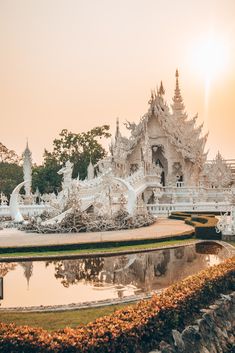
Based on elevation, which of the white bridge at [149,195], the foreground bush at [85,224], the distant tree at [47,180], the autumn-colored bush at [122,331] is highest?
the distant tree at [47,180]

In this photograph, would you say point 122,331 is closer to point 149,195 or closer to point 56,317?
point 56,317

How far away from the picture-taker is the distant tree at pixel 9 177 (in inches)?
2142

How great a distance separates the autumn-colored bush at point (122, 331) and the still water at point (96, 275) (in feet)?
7.69

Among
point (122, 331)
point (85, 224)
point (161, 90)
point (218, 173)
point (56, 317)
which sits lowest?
point (56, 317)

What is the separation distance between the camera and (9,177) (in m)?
56.2

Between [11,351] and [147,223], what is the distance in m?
19.1

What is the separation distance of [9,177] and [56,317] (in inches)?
1953

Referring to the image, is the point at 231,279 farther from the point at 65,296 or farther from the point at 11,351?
the point at 11,351

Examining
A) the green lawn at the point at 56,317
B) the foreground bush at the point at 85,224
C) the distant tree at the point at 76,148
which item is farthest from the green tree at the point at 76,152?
the green lawn at the point at 56,317

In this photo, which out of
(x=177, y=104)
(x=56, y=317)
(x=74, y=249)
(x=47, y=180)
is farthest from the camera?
(x=47, y=180)

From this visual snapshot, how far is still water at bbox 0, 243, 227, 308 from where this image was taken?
400 inches

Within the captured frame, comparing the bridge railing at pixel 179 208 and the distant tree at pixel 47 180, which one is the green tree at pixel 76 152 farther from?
the bridge railing at pixel 179 208

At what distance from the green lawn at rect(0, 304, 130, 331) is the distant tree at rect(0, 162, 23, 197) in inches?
1855

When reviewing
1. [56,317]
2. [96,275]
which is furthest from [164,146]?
[56,317]
